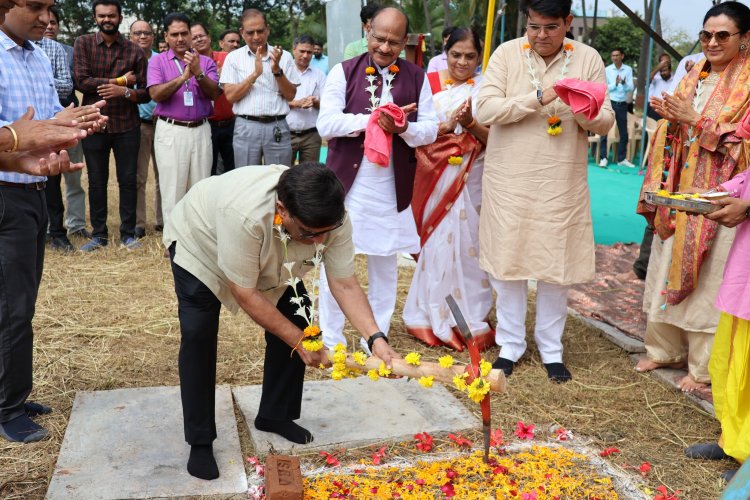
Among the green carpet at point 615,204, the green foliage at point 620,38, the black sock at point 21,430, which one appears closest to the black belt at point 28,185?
the black sock at point 21,430

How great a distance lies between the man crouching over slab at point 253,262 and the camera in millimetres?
2787

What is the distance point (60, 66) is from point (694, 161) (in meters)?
5.36

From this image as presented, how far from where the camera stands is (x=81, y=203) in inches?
296

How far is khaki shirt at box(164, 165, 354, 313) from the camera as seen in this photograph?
290 centimetres

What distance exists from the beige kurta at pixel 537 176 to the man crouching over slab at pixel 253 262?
4.95 ft

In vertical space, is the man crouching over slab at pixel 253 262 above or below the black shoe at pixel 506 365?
above

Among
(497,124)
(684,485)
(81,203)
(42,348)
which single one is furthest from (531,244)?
(81,203)

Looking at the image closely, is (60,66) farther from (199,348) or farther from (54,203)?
(199,348)

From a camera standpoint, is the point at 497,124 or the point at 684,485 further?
the point at 497,124

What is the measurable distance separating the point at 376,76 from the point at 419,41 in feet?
4.14

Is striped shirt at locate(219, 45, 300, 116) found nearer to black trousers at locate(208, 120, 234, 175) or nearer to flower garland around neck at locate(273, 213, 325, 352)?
black trousers at locate(208, 120, 234, 175)

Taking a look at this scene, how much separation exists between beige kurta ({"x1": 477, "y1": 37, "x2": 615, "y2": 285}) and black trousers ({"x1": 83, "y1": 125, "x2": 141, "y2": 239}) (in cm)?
396

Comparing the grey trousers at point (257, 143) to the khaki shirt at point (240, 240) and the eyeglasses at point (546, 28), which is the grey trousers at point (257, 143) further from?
the khaki shirt at point (240, 240)

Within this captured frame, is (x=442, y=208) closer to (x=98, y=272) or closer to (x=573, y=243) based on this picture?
(x=573, y=243)
